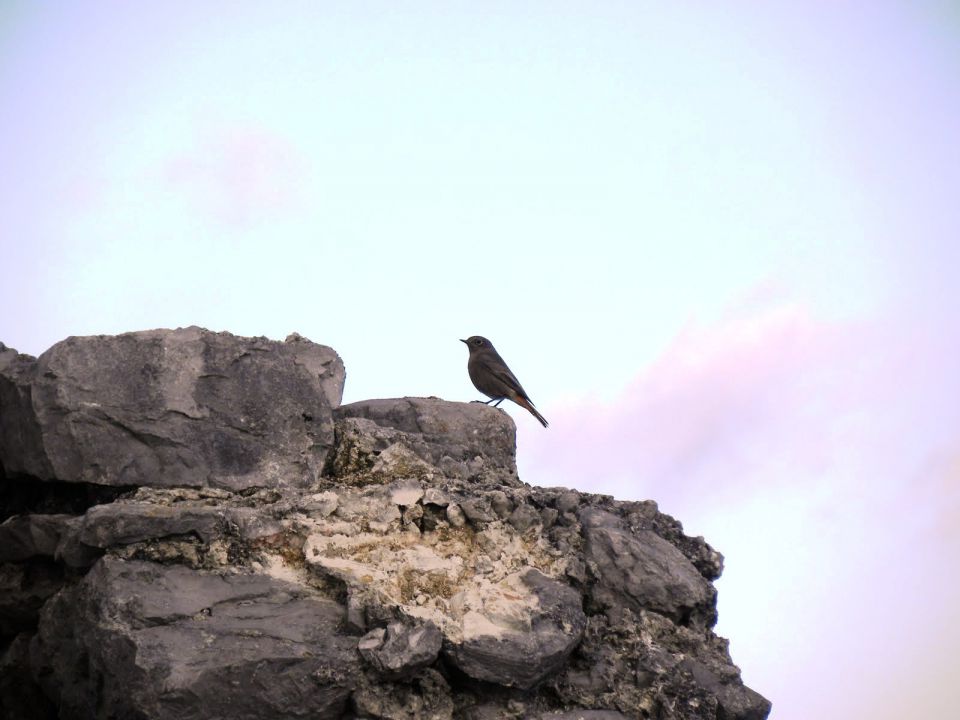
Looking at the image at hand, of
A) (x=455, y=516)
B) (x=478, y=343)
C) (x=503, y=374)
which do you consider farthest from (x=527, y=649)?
(x=478, y=343)

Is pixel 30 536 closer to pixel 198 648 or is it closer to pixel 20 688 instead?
pixel 20 688

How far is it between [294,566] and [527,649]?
1.46 metres

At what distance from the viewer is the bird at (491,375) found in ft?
38.6

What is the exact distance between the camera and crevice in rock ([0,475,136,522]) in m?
7.08

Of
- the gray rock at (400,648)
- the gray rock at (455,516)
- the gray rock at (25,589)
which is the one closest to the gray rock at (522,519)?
the gray rock at (455,516)

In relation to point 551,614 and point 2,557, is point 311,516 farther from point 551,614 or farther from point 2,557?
point 2,557

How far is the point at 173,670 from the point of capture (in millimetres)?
5754

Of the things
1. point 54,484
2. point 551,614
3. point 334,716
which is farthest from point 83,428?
point 551,614

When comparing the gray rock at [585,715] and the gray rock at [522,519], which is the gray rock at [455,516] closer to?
the gray rock at [522,519]

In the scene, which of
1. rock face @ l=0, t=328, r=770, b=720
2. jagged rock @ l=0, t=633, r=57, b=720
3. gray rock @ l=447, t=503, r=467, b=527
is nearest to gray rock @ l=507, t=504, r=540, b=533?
rock face @ l=0, t=328, r=770, b=720

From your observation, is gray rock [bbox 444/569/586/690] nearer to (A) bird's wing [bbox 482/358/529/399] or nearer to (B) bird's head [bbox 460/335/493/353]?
(A) bird's wing [bbox 482/358/529/399]

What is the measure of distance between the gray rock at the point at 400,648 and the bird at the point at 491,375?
583 centimetres

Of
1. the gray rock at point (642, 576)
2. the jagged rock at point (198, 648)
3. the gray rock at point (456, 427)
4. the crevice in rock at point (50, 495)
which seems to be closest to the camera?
the jagged rock at point (198, 648)

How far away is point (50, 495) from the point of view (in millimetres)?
7426
